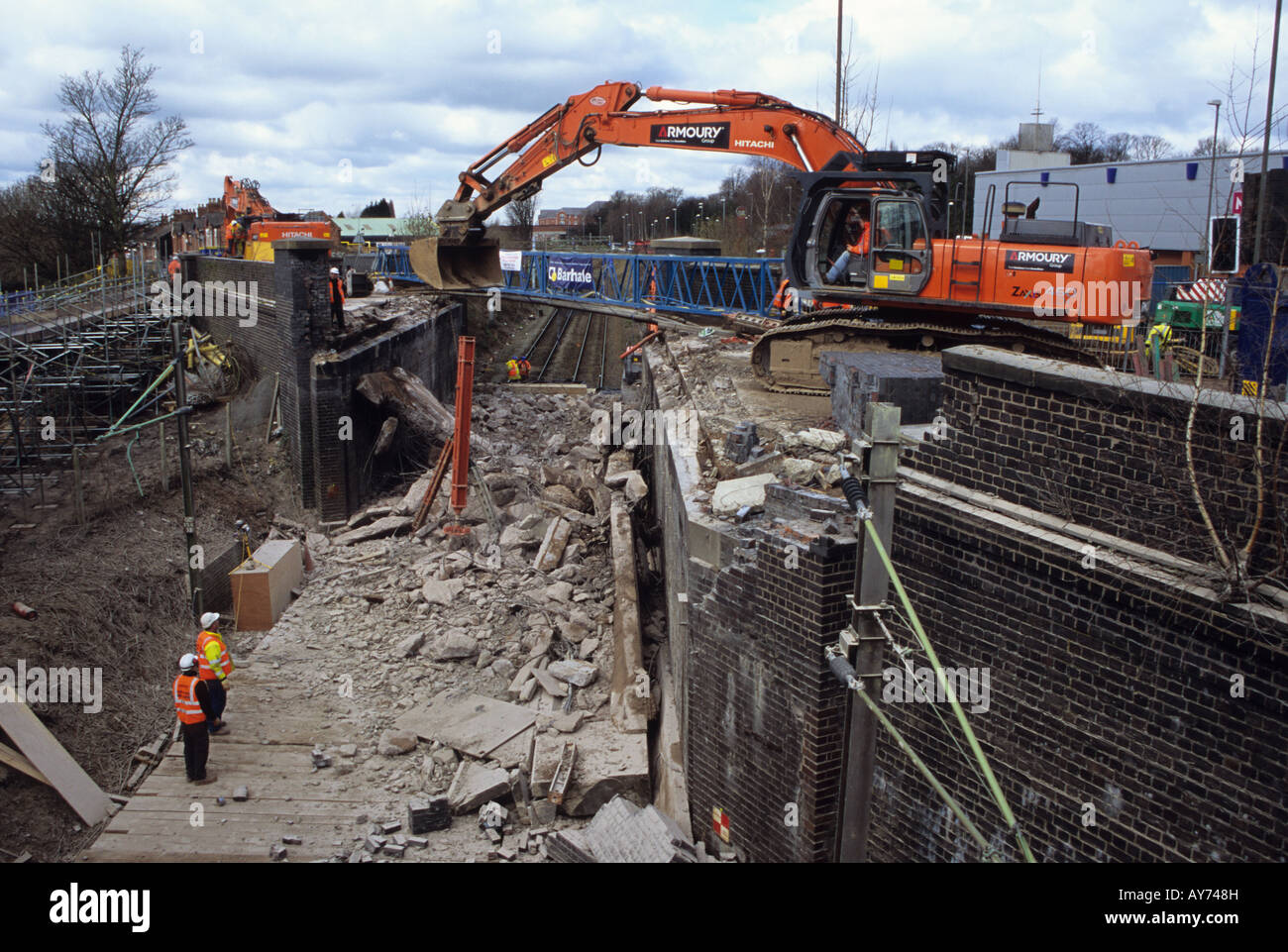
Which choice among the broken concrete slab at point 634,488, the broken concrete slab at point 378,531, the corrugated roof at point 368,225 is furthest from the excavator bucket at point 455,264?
the corrugated roof at point 368,225

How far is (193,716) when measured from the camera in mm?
8258

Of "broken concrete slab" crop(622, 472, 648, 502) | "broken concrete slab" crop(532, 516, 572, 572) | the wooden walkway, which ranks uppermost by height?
"broken concrete slab" crop(622, 472, 648, 502)

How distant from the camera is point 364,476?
17.0 m

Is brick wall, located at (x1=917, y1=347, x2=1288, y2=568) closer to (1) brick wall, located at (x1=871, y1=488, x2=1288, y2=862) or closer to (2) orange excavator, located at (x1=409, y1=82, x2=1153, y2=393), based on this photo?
(1) brick wall, located at (x1=871, y1=488, x2=1288, y2=862)

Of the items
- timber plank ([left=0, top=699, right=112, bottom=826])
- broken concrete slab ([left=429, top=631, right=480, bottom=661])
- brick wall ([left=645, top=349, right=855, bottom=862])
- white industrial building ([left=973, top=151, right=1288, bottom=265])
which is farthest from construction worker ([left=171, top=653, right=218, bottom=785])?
white industrial building ([left=973, top=151, right=1288, bottom=265])

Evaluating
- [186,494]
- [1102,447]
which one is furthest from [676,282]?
[1102,447]

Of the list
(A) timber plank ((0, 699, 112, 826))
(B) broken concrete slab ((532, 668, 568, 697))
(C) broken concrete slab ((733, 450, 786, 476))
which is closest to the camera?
(A) timber plank ((0, 699, 112, 826))

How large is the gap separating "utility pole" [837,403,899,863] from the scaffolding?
50.3 ft

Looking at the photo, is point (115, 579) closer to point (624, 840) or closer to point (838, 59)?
point (624, 840)

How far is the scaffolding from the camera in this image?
16.8 m

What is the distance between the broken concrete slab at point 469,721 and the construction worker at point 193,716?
1774mm

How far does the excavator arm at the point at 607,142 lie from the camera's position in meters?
13.8
